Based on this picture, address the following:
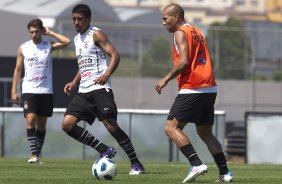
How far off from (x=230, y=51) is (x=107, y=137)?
2597cm

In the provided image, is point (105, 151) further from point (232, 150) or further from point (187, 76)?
point (232, 150)

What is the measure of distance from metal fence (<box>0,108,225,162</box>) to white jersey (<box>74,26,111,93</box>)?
10.3m

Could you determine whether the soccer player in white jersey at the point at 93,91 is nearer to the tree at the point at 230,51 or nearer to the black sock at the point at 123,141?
the black sock at the point at 123,141

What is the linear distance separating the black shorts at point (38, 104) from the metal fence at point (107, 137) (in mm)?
7221

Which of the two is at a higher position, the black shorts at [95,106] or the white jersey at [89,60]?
the white jersey at [89,60]

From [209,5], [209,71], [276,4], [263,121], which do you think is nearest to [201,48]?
[209,71]

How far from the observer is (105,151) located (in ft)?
43.7

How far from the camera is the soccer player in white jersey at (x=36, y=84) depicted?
1672cm

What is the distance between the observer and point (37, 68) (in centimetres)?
1686

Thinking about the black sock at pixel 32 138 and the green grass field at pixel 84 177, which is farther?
the black sock at pixel 32 138

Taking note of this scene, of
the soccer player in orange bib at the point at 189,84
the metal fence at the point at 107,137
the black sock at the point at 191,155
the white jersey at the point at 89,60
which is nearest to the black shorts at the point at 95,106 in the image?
the white jersey at the point at 89,60

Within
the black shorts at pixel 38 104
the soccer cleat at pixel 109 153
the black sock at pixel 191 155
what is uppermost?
the black sock at pixel 191 155

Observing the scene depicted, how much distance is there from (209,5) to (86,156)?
91.7 m

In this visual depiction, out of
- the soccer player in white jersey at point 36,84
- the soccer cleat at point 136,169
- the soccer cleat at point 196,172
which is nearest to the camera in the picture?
the soccer cleat at point 196,172
